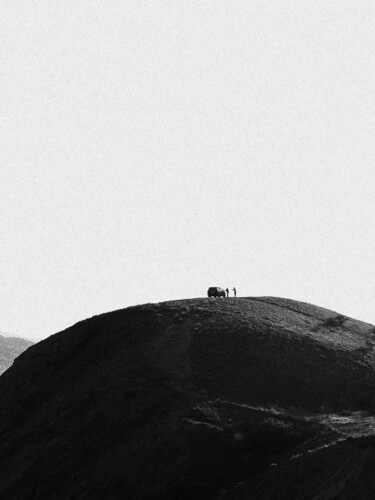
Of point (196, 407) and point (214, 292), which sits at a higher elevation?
point (214, 292)

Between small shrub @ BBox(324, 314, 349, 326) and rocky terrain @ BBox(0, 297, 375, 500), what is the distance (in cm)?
15

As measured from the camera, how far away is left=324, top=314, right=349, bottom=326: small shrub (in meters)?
59.8

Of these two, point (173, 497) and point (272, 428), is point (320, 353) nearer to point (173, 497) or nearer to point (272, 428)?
point (272, 428)

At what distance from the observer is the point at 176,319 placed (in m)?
55.2

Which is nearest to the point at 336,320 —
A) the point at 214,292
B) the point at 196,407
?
the point at 214,292

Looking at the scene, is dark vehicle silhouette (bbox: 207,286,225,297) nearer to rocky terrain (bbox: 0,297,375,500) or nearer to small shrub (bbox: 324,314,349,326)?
rocky terrain (bbox: 0,297,375,500)

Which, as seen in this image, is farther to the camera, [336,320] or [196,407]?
[336,320]

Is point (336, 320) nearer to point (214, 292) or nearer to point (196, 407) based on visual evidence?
point (214, 292)

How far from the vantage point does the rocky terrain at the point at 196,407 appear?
40.8 meters

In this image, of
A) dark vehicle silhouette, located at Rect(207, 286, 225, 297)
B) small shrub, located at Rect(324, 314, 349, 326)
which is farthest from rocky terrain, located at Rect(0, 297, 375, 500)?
dark vehicle silhouette, located at Rect(207, 286, 225, 297)

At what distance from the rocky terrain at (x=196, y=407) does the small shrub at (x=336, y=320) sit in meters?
0.15

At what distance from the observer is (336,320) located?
199ft

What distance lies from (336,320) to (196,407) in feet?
62.1

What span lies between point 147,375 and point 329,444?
12.6m
